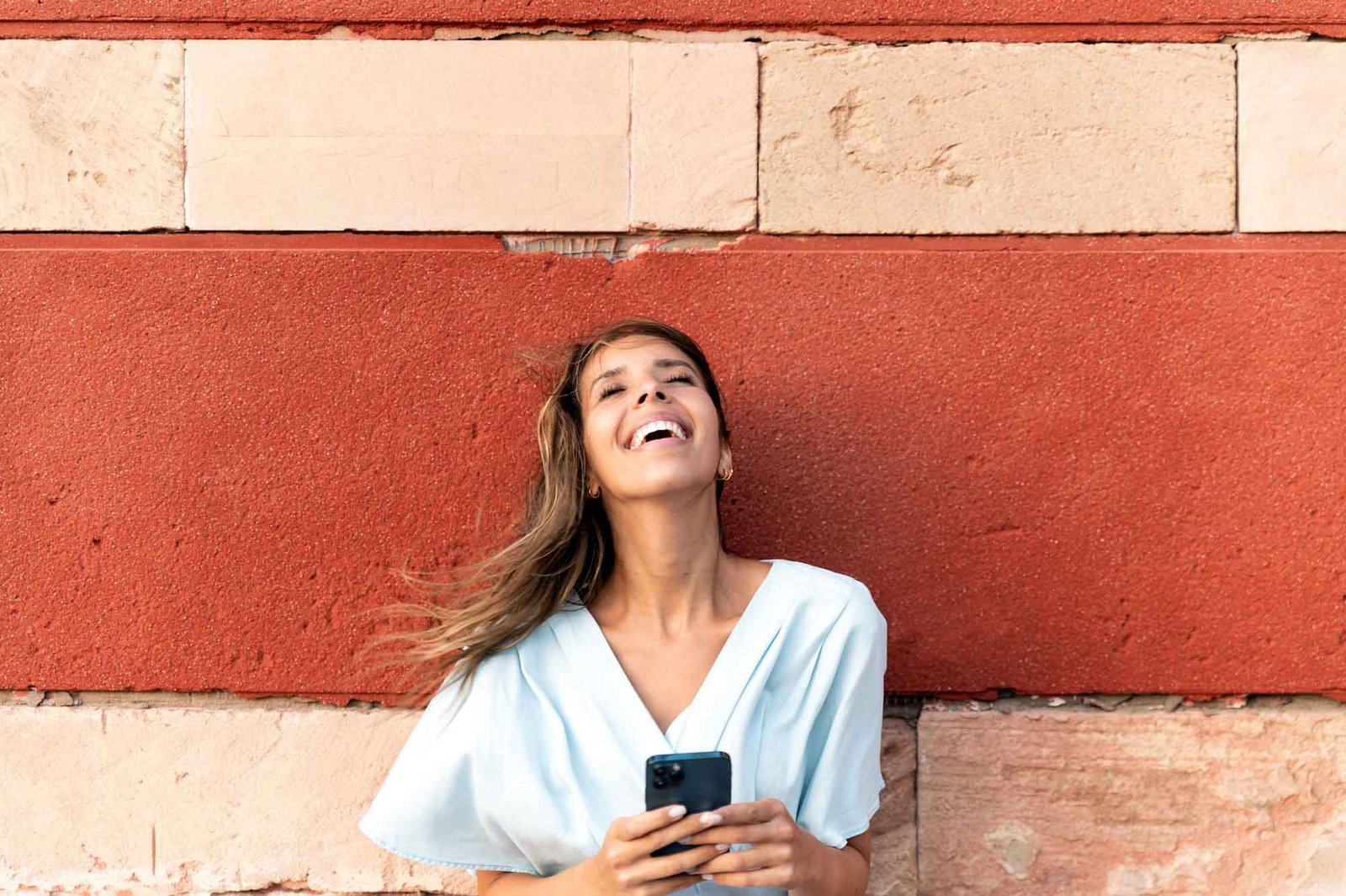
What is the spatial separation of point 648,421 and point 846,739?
749mm

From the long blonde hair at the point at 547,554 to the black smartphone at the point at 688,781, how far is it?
0.52m

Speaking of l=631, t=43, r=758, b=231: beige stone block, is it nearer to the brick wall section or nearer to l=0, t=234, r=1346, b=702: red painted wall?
the brick wall section

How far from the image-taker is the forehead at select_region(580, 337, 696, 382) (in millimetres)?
2227

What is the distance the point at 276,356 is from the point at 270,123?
568 millimetres

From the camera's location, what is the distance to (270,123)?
101 inches

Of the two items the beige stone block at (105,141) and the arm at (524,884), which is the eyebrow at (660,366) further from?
the beige stone block at (105,141)

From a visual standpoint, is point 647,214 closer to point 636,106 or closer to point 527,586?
point 636,106

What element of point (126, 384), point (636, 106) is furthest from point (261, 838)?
point (636, 106)

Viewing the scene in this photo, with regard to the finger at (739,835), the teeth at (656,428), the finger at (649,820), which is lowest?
the finger at (739,835)

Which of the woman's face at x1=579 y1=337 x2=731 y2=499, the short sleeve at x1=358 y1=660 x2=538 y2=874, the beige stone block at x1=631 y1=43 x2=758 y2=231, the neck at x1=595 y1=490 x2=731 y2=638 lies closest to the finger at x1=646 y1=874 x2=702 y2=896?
the short sleeve at x1=358 y1=660 x2=538 y2=874

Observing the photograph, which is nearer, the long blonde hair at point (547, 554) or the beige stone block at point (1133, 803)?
the long blonde hair at point (547, 554)

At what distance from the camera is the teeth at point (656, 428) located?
2.09m

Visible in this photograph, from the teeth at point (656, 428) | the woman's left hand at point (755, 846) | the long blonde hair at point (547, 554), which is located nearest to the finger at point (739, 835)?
the woman's left hand at point (755, 846)

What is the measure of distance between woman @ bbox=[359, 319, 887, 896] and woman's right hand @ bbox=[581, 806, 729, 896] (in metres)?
0.05
